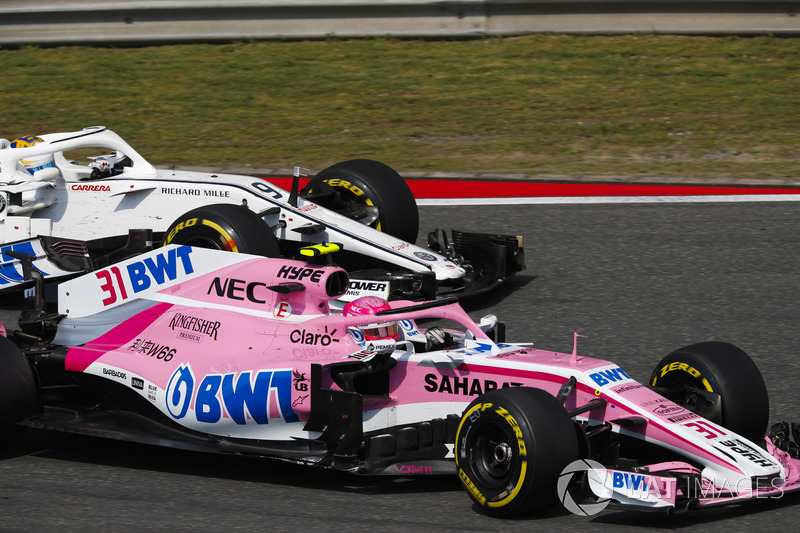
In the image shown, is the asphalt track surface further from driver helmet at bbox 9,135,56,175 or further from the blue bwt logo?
driver helmet at bbox 9,135,56,175

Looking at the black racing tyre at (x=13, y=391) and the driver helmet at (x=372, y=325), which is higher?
the driver helmet at (x=372, y=325)

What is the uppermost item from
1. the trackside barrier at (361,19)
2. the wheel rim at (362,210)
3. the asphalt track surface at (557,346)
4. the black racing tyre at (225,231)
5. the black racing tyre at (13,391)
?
the trackside barrier at (361,19)

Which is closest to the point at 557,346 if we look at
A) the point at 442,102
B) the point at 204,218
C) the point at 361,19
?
the point at 204,218

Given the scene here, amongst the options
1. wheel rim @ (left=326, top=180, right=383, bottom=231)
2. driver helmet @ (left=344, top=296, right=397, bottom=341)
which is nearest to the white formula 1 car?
wheel rim @ (left=326, top=180, right=383, bottom=231)

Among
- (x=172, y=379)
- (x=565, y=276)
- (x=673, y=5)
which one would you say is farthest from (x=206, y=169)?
(x=172, y=379)

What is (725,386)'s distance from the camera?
18.3ft

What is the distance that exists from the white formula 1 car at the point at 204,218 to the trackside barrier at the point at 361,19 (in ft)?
18.2

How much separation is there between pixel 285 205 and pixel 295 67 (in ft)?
21.7

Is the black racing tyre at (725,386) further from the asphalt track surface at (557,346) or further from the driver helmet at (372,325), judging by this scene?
the driver helmet at (372,325)

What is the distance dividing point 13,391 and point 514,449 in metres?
2.54

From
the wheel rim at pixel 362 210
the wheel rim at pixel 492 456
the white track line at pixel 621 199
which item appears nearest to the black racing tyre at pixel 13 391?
the wheel rim at pixel 492 456

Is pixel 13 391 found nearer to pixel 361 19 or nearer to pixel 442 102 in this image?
pixel 442 102

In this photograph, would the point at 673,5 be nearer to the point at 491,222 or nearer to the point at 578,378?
the point at 491,222

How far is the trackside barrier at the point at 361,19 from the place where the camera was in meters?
14.0
